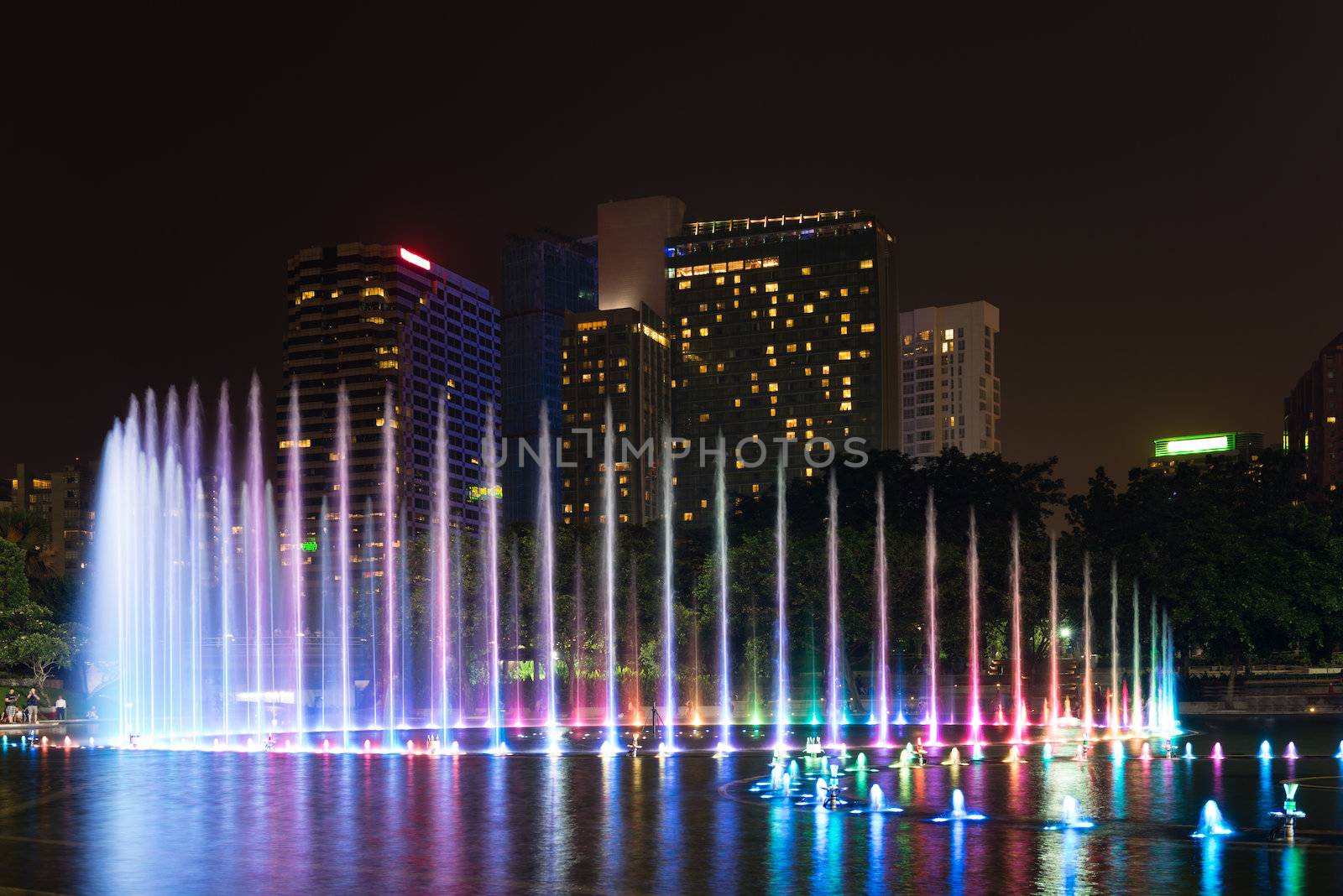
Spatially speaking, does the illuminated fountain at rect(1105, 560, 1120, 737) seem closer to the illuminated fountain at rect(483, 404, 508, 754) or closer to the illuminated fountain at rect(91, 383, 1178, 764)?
the illuminated fountain at rect(91, 383, 1178, 764)

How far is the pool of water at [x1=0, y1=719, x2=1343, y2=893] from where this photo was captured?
60.3ft

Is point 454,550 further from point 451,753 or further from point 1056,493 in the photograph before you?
point 1056,493

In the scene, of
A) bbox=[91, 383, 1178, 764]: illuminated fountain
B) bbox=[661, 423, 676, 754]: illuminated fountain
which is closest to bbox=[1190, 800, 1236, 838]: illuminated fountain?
bbox=[91, 383, 1178, 764]: illuminated fountain

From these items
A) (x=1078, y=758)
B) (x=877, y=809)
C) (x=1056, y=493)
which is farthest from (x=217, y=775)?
(x=1056, y=493)

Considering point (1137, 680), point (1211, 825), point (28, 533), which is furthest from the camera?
point (28, 533)

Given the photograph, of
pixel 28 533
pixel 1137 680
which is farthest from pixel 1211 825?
pixel 28 533

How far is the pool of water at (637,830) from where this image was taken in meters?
18.4

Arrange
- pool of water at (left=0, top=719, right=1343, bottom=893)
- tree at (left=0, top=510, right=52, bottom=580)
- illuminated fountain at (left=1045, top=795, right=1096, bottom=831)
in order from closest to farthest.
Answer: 1. pool of water at (left=0, top=719, right=1343, bottom=893)
2. illuminated fountain at (left=1045, top=795, right=1096, bottom=831)
3. tree at (left=0, top=510, right=52, bottom=580)

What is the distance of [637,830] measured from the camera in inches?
Answer: 901

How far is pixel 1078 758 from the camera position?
35531 millimetres

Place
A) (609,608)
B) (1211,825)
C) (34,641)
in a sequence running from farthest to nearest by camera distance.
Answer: (609,608) → (34,641) → (1211,825)

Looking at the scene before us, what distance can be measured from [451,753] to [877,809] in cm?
1716

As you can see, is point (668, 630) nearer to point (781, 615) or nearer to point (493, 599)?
point (781, 615)

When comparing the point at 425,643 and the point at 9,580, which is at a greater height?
the point at 9,580
